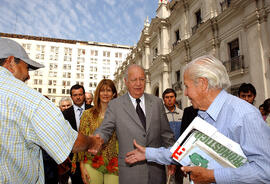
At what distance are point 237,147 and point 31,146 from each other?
158cm

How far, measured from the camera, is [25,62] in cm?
170

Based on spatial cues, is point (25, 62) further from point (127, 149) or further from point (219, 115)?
point (219, 115)

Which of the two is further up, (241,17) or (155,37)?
(155,37)

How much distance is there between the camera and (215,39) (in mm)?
13648

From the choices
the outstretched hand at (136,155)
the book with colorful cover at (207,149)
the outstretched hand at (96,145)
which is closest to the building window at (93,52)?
the outstretched hand at (96,145)

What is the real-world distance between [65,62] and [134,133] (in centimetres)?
5500

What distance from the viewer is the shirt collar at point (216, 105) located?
60.9 inches

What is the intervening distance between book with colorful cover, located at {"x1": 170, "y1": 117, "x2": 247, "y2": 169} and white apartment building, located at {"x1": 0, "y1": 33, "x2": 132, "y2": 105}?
1962 inches


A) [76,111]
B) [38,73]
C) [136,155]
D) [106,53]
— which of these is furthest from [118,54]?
[136,155]

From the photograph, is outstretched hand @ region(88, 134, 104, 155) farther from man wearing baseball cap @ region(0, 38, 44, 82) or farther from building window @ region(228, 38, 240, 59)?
building window @ region(228, 38, 240, 59)

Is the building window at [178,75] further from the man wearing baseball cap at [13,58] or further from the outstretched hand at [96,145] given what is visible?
the man wearing baseball cap at [13,58]

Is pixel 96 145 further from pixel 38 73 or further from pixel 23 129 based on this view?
pixel 38 73

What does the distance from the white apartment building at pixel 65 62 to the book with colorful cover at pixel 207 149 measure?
163 ft

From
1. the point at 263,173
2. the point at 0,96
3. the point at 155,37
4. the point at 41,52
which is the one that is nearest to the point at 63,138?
the point at 0,96
